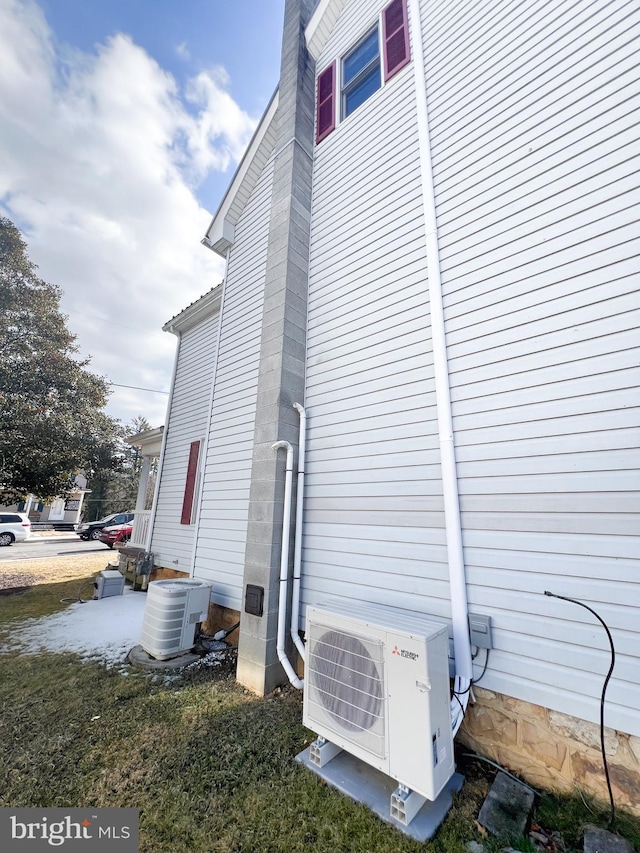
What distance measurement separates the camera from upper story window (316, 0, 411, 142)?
4180 millimetres

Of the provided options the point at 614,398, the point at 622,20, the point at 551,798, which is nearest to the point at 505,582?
the point at 551,798

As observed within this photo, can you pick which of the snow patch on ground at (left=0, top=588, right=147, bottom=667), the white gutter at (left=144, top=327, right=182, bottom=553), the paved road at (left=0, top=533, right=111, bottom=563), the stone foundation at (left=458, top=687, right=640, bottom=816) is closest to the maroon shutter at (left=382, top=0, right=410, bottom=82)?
the white gutter at (left=144, top=327, right=182, bottom=553)

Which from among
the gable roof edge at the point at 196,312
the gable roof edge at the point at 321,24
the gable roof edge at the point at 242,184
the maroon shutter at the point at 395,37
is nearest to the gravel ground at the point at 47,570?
the gable roof edge at the point at 196,312

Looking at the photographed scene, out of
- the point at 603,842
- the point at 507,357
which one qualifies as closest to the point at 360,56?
the point at 507,357

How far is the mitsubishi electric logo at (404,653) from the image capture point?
5.95ft

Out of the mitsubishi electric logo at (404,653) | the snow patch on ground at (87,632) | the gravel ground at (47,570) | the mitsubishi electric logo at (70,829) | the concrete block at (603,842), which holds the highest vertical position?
the mitsubishi electric logo at (404,653)

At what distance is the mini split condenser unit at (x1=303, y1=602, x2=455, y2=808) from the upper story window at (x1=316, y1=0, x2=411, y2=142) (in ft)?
Result: 19.6

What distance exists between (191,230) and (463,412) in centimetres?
653

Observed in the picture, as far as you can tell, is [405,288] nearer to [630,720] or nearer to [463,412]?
[463,412]

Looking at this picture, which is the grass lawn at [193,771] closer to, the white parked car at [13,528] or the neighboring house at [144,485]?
the neighboring house at [144,485]

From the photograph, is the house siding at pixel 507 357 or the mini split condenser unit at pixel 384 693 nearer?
the mini split condenser unit at pixel 384 693

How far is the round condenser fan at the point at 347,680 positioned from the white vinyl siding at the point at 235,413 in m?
2.17

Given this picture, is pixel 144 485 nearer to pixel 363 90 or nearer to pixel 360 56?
pixel 363 90

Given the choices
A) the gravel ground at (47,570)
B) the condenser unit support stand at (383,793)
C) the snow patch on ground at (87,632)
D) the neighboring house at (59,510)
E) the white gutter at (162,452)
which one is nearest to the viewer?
the condenser unit support stand at (383,793)
